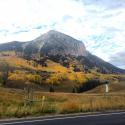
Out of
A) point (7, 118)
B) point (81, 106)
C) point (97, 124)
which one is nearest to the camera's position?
point (97, 124)

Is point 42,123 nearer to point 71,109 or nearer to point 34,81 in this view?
point 71,109

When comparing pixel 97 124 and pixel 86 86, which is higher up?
pixel 86 86

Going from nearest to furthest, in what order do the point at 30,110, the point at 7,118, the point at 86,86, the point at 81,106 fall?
the point at 7,118, the point at 30,110, the point at 81,106, the point at 86,86

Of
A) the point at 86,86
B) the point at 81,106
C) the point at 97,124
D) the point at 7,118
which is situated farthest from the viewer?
the point at 86,86

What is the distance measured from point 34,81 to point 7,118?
502 ft

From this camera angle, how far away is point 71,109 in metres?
24.0

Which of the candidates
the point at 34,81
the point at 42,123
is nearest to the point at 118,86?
the point at 34,81

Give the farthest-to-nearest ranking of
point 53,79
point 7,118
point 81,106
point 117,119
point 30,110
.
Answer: point 53,79
point 81,106
point 30,110
point 7,118
point 117,119

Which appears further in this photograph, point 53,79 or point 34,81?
point 53,79

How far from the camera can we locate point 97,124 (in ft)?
57.1

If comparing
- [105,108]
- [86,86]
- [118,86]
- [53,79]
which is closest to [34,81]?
[53,79]

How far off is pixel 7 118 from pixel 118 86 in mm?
88455

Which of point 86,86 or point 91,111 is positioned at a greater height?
point 86,86

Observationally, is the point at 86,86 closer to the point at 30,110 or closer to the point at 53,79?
the point at 53,79
